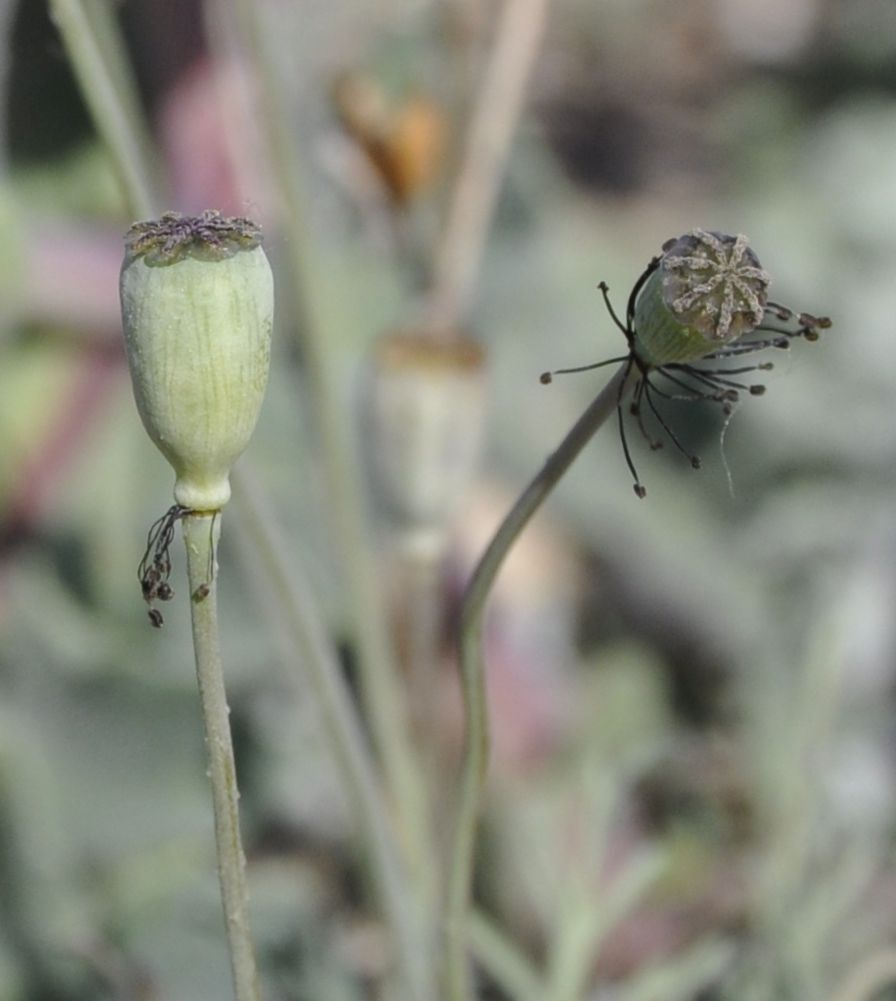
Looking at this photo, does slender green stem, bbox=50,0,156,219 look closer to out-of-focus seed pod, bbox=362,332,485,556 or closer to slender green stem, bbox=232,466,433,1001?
slender green stem, bbox=232,466,433,1001

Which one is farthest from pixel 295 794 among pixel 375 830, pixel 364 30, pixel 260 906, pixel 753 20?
pixel 753 20

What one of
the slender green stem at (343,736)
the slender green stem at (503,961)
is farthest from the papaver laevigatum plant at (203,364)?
the slender green stem at (503,961)

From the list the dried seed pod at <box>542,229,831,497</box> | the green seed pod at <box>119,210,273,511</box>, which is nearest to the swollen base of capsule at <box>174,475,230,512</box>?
the green seed pod at <box>119,210,273,511</box>

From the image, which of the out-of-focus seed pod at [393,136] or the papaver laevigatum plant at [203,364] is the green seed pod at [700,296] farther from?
the out-of-focus seed pod at [393,136]

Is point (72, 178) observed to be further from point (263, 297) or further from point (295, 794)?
point (263, 297)

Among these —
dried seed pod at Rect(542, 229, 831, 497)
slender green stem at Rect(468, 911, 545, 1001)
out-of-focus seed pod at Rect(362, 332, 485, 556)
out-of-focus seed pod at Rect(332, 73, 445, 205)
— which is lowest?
slender green stem at Rect(468, 911, 545, 1001)

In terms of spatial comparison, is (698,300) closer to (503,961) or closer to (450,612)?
(503,961)

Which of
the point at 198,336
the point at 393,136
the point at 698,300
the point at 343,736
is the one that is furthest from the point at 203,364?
the point at 393,136
